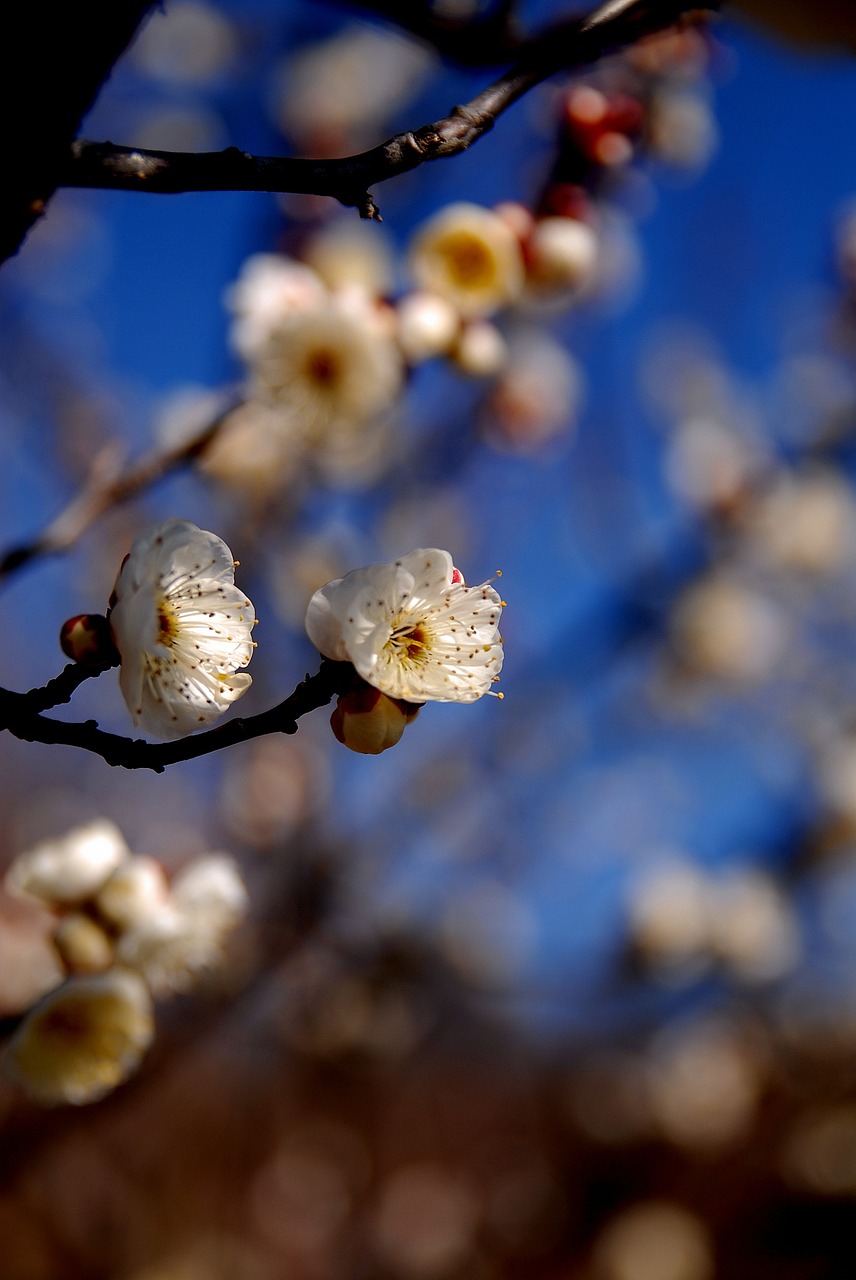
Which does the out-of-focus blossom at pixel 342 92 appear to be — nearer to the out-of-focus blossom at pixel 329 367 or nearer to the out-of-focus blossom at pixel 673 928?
the out-of-focus blossom at pixel 329 367

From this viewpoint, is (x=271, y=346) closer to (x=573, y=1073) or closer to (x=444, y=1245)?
(x=444, y=1245)

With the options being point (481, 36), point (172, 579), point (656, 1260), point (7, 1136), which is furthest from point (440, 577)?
point (656, 1260)

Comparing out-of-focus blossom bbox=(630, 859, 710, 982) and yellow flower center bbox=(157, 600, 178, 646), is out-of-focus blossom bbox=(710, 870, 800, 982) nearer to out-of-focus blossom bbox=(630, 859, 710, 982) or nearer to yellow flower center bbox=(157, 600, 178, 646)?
out-of-focus blossom bbox=(630, 859, 710, 982)

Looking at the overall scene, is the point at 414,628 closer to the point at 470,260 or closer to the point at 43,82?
the point at 43,82

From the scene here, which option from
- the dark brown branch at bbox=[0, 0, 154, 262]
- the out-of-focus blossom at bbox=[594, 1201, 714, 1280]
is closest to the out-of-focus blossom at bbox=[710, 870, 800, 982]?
the out-of-focus blossom at bbox=[594, 1201, 714, 1280]

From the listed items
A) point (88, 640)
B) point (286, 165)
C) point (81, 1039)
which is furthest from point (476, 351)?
point (81, 1039)

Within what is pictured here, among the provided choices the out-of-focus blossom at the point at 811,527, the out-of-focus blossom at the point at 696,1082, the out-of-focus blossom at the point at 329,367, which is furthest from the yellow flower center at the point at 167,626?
the out-of-focus blossom at the point at 696,1082

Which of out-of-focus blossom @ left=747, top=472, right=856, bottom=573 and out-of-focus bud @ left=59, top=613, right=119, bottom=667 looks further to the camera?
out-of-focus blossom @ left=747, top=472, right=856, bottom=573
